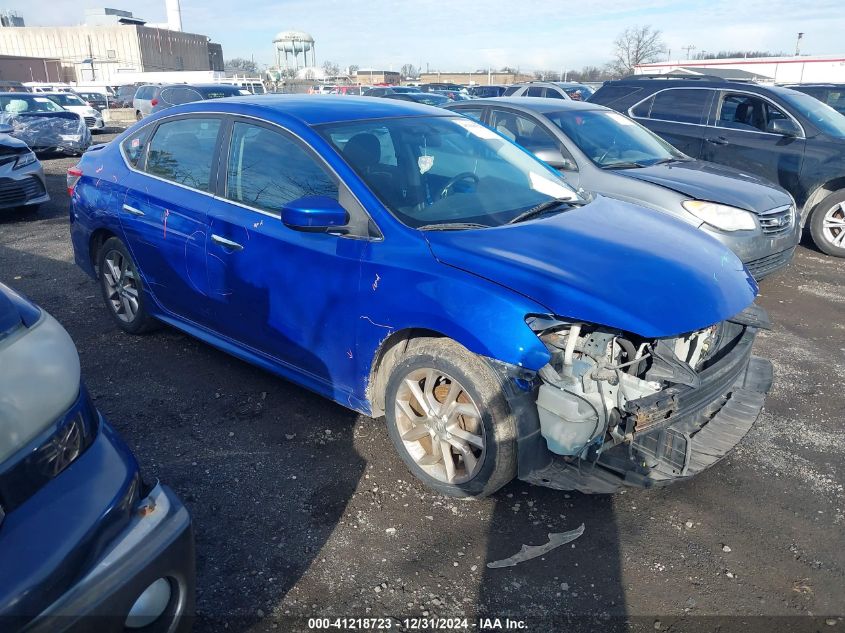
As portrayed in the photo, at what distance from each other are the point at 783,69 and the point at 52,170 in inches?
1221

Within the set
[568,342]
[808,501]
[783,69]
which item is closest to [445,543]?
[568,342]

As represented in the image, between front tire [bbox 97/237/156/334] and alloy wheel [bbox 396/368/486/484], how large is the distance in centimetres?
241

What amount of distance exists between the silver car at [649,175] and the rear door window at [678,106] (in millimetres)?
1849

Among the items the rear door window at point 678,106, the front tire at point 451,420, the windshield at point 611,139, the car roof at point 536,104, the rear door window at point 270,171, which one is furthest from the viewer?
the rear door window at point 678,106

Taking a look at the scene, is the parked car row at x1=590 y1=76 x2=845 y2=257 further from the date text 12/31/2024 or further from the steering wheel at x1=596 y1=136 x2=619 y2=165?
the date text 12/31/2024

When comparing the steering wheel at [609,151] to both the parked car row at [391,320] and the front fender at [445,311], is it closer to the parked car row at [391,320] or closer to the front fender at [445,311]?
the parked car row at [391,320]

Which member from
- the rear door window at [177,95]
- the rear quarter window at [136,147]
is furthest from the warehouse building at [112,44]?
the rear quarter window at [136,147]

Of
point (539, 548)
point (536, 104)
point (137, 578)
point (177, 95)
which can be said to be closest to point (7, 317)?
point (137, 578)

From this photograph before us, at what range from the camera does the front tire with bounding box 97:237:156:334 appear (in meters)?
4.54

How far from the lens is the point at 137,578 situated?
1.70m

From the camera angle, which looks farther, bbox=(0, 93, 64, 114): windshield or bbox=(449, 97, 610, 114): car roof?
bbox=(0, 93, 64, 114): windshield

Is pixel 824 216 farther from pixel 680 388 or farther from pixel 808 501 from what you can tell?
pixel 680 388

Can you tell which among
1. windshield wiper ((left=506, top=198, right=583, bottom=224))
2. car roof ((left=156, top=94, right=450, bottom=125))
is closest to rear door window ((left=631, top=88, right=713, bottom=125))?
car roof ((left=156, top=94, right=450, bottom=125))

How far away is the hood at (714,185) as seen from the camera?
5.57 meters
